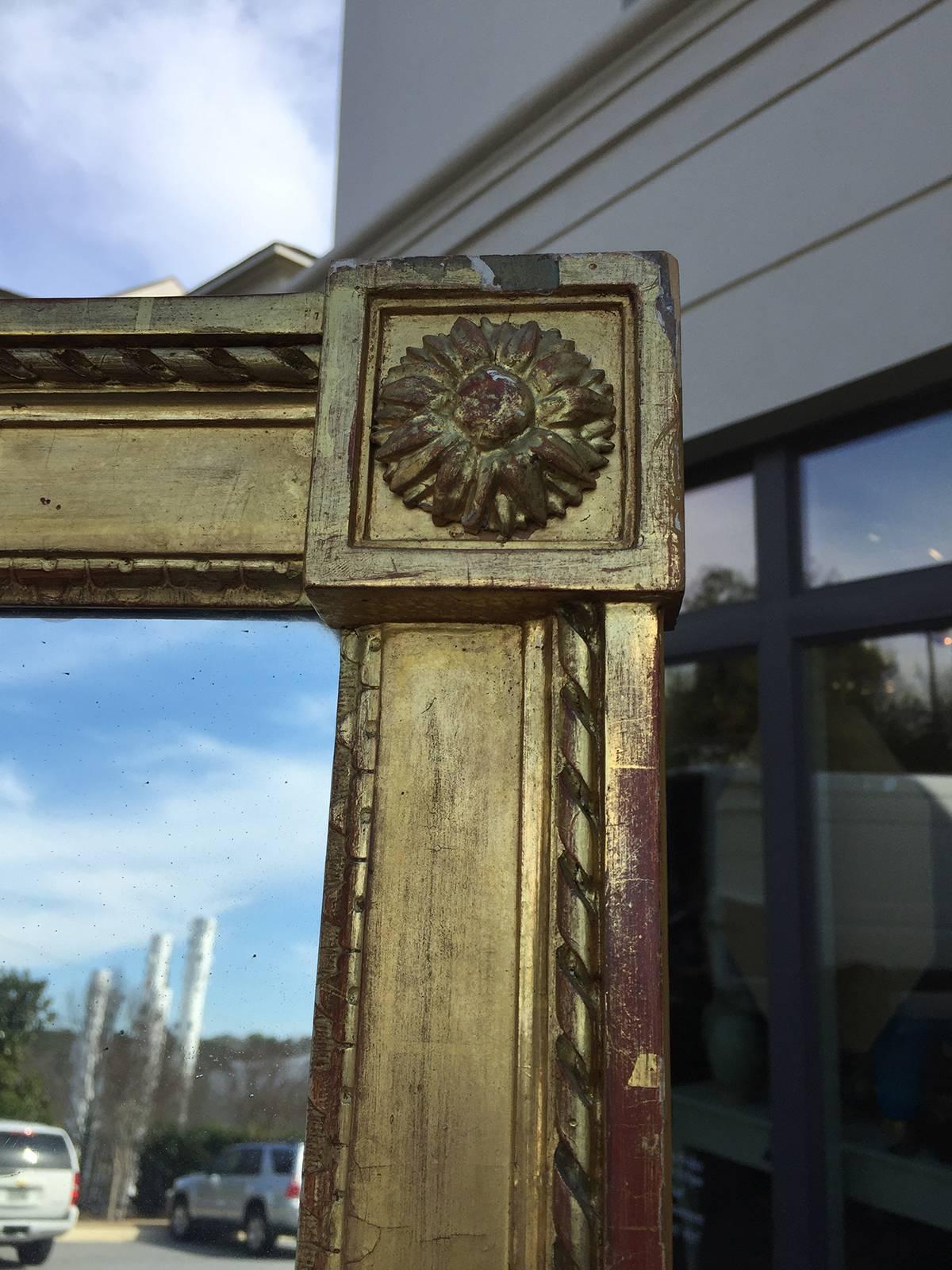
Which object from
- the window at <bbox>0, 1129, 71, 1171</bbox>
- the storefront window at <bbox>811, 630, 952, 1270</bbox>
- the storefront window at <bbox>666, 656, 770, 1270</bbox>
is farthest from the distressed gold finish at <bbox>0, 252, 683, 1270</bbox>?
the storefront window at <bbox>666, 656, 770, 1270</bbox>

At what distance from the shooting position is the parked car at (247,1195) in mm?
578

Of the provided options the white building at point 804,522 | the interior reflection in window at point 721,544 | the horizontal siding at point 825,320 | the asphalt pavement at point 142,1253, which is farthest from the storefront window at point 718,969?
the asphalt pavement at point 142,1253

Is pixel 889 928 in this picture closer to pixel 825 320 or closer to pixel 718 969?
pixel 718 969

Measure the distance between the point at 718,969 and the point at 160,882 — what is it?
1.56 metres

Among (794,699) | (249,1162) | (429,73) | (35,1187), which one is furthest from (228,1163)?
(429,73)

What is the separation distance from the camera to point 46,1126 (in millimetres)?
624

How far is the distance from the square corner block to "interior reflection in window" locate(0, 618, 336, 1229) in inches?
4.7

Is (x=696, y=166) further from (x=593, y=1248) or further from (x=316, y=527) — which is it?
(x=593, y=1248)

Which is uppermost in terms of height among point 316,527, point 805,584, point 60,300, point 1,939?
point 805,584

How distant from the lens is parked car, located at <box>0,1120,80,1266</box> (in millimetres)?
585

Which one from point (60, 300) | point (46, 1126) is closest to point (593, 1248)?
point (46, 1126)

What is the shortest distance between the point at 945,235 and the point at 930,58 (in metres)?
0.28

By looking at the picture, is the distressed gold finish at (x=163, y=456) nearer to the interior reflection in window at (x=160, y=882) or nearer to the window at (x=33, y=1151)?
the interior reflection in window at (x=160, y=882)

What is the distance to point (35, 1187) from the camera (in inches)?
23.7
